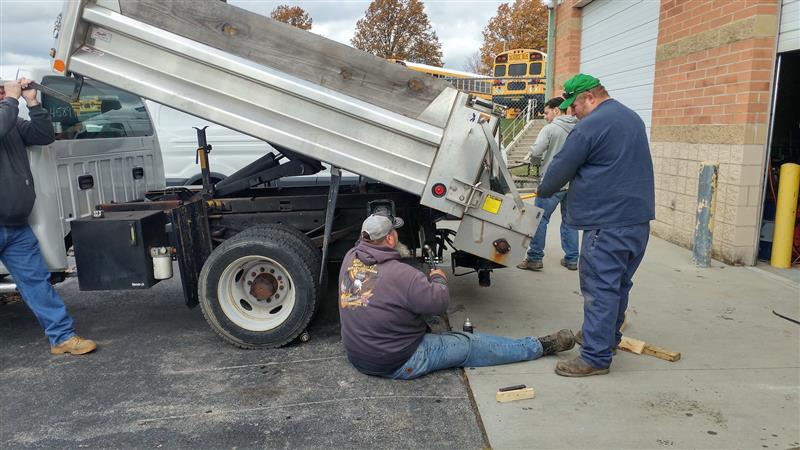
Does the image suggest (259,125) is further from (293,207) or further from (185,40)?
(293,207)

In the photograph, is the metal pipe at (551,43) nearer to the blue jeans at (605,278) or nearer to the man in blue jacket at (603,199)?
the man in blue jacket at (603,199)

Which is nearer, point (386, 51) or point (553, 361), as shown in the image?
point (553, 361)

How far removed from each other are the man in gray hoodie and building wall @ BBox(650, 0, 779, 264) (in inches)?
68.2

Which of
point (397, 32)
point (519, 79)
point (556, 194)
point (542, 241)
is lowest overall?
point (542, 241)

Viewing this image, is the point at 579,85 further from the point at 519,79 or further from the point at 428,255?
the point at 519,79

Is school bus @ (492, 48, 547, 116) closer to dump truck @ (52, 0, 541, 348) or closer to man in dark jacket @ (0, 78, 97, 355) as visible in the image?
dump truck @ (52, 0, 541, 348)

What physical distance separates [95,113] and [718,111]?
6312mm

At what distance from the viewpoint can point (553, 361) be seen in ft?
13.8

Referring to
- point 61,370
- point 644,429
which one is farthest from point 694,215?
point 61,370

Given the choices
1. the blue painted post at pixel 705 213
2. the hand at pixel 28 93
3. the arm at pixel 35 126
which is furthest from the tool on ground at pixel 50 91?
the blue painted post at pixel 705 213

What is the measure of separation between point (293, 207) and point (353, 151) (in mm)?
1089

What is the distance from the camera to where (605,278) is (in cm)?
381

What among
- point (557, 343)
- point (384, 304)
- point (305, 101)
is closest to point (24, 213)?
point (305, 101)

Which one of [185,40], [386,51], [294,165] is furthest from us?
[386,51]
